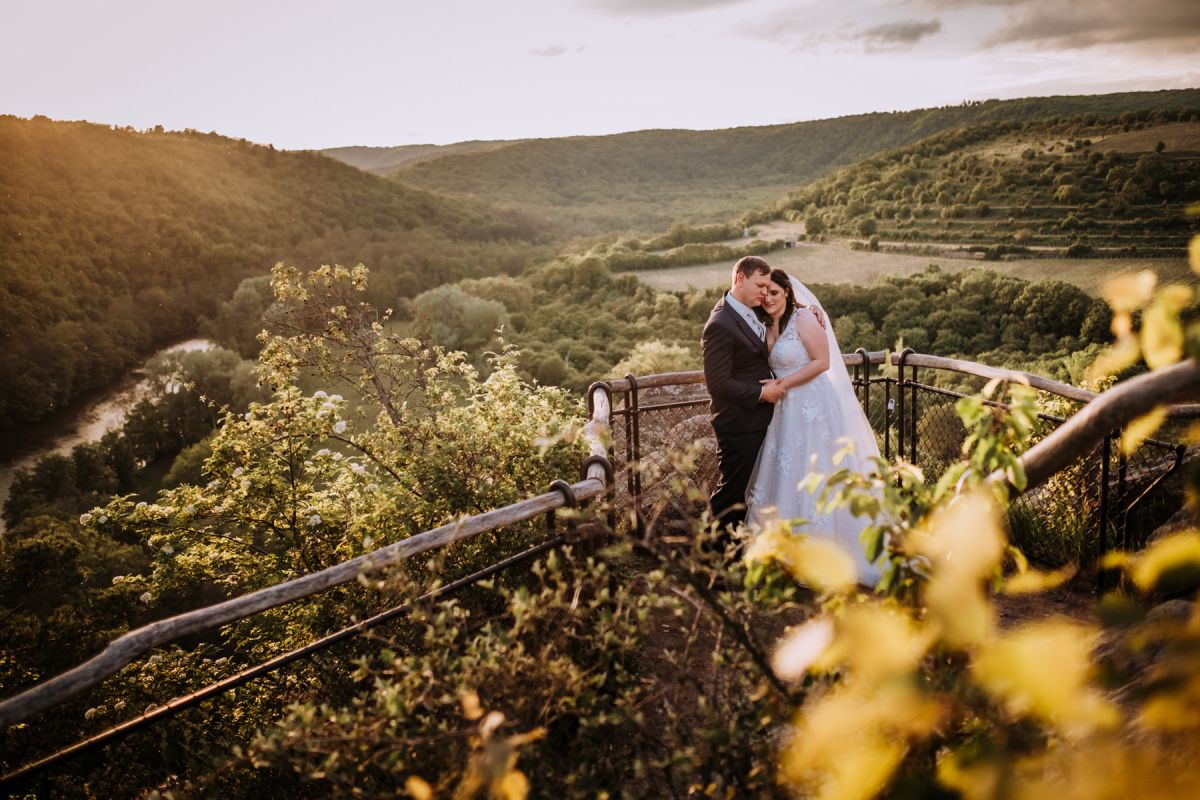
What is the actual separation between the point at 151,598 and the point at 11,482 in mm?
15467

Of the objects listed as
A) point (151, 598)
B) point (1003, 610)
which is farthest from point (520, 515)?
point (151, 598)

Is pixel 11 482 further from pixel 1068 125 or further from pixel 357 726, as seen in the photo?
pixel 1068 125

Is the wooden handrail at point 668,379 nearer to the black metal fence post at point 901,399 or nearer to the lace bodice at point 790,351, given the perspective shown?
the black metal fence post at point 901,399

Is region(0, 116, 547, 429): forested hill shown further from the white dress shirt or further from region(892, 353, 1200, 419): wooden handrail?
region(892, 353, 1200, 419): wooden handrail

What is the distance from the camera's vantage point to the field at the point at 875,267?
19.1m

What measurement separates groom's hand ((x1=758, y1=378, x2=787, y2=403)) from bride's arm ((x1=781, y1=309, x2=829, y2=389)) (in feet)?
0.15

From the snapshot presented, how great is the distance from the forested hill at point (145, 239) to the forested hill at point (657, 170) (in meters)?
10.5

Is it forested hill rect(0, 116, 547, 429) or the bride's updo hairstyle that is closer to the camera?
the bride's updo hairstyle

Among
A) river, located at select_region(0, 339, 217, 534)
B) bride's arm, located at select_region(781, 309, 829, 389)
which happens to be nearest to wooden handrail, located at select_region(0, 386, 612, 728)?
bride's arm, located at select_region(781, 309, 829, 389)

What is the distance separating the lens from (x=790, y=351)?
4844 millimetres

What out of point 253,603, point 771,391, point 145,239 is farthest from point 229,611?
point 145,239

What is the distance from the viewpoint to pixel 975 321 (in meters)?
20.1

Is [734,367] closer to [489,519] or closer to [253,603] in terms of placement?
[489,519]

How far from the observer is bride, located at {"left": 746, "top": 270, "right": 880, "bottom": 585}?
4785mm
